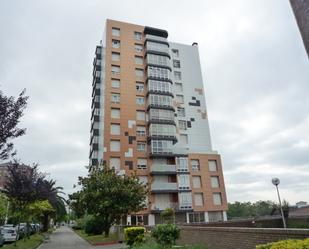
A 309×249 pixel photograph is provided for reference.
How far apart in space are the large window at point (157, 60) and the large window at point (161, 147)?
1459 cm

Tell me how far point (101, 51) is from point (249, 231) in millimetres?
47367

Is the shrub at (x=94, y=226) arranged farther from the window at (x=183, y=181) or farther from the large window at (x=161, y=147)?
the window at (x=183, y=181)

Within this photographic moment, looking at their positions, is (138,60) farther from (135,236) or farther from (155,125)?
(135,236)

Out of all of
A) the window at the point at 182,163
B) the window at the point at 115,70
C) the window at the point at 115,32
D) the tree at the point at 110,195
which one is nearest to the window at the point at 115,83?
the window at the point at 115,70

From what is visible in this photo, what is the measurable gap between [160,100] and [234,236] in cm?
3678

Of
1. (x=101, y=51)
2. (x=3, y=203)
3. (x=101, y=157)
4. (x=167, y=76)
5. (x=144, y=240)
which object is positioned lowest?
(x=144, y=240)

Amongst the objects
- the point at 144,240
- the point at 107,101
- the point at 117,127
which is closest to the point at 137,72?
the point at 107,101

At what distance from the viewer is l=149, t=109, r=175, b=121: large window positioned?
44844 millimetres

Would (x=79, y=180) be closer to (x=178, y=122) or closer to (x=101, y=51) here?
(x=178, y=122)

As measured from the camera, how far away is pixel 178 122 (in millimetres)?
48312

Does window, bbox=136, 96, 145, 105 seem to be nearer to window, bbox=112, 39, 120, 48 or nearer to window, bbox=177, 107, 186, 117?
window, bbox=177, 107, 186, 117

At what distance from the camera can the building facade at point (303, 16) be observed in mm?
3107

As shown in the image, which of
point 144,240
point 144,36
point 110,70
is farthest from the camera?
point 144,36

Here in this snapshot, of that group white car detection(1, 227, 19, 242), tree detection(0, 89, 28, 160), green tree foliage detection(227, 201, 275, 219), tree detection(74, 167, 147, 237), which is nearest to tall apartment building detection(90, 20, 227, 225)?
white car detection(1, 227, 19, 242)
